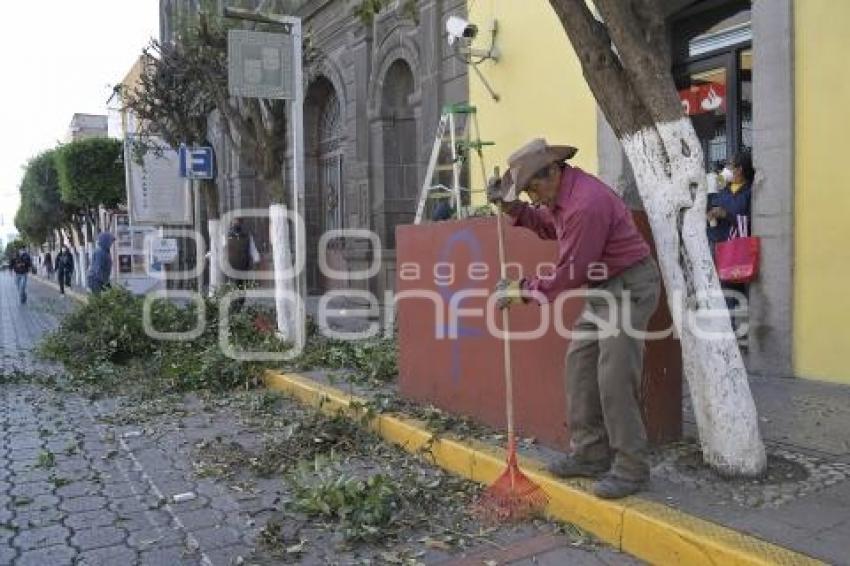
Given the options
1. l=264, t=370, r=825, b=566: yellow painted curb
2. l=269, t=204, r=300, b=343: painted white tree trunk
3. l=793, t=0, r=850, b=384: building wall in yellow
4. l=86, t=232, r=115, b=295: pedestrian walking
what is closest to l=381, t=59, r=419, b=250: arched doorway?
l=269, t=204, r=300, b=343: painted white tree trunk

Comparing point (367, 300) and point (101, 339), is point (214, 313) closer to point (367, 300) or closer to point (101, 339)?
point (101, 339)

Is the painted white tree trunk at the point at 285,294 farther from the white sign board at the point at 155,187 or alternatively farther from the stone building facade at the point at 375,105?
the white sign board at the point at 155,187

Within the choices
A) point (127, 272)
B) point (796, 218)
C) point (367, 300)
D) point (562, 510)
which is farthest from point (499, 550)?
point (127, 272)

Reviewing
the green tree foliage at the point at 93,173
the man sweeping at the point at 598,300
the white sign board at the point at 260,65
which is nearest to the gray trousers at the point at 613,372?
the man sweeping at the point at 598,300

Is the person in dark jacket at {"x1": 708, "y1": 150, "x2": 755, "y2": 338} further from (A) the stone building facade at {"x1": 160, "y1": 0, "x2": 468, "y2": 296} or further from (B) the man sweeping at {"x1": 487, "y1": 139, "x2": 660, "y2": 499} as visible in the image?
(A) the stone building facade at {"x1": 160, "y1": 0, "x2": 468, "y2": 296}

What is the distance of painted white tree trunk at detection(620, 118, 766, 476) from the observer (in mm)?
4086

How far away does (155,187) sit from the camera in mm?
15633

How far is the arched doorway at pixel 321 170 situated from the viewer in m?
16.0

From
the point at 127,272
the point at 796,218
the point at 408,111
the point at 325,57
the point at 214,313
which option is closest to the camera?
the point at 796,218

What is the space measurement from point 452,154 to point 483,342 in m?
4.56

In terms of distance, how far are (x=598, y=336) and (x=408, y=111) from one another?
9245 millimetres

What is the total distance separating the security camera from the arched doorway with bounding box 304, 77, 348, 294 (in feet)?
19.5

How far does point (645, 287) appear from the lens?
405 centimetres

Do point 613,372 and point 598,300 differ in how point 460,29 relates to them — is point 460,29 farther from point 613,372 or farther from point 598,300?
point 613,372
